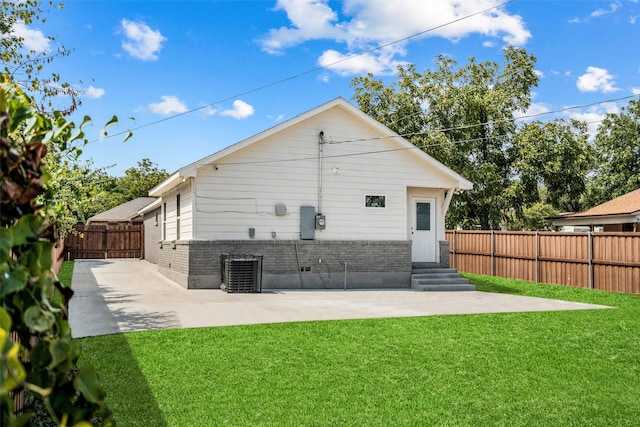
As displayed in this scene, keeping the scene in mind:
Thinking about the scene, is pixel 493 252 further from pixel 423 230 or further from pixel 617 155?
pixel 617 155

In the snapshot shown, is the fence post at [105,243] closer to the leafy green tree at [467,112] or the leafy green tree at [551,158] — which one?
the leafy green tree at [467,112]

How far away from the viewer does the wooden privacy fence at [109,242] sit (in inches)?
1042

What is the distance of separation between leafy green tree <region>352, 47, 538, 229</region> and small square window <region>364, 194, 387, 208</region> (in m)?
11.2

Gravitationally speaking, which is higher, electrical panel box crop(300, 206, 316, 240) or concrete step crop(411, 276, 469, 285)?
electrical panel box crop(300, 206, 316, 240)

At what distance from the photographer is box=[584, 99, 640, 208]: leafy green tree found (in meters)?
35.9

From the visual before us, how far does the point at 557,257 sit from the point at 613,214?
23.0 feet

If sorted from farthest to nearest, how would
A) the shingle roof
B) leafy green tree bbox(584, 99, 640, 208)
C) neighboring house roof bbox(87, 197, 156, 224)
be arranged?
leafy green tree bbox(584, 99, 640, 208) < neighboring house roof bbox(87, 197, 156, 224) < the shingle roof

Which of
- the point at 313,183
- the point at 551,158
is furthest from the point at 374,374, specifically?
the point at 551,158

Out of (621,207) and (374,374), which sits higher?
(621,207)

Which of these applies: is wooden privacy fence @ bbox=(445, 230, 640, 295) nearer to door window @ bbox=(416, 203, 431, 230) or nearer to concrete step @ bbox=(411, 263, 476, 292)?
concrete step @ bbox=(411, 263, 476, 292)

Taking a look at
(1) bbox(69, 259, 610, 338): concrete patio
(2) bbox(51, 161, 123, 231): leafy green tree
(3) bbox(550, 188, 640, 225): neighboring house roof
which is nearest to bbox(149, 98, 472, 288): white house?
(1) bbox(69, 259, 610, 338): concrete patio

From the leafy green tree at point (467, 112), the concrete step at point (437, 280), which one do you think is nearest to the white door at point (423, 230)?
the concrete step at point (437, 280)

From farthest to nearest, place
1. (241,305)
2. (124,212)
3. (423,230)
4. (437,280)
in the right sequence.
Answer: (124,212), (423,230), (437,280), (241,305)

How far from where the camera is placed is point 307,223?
14734 mm
